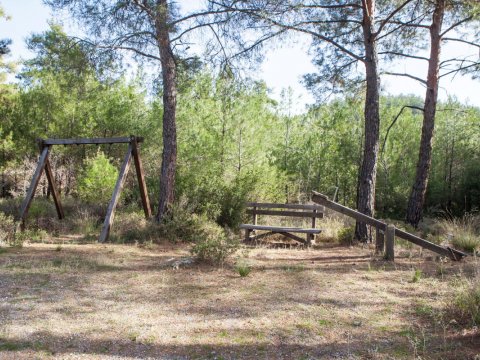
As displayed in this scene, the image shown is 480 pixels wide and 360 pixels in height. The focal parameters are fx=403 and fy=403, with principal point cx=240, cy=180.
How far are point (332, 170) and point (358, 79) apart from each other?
928 cm

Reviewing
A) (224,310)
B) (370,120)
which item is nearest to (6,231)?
(224,310)

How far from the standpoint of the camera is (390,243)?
6.73 m

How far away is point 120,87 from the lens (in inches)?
634

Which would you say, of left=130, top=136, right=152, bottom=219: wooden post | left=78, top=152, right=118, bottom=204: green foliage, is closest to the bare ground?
left=130, top=136, right=152, bottom=219: wooden post

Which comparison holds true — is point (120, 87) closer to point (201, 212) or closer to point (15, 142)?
point (15, 142)

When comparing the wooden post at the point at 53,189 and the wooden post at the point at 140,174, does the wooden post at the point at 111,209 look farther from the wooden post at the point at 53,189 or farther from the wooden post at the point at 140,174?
the wooden post at the point at 53,189

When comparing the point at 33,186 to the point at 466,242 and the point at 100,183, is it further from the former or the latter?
the point at 466,242

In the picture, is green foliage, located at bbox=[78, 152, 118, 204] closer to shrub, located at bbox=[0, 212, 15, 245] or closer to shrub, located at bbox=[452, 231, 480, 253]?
shrub, located at bbox=[0, 212, 15, 245]

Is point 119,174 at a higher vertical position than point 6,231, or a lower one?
higher

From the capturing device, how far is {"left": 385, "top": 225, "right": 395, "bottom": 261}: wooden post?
260 inches

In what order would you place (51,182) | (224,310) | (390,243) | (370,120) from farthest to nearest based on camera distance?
(51,182), (370,120), (390,243), (224,310)

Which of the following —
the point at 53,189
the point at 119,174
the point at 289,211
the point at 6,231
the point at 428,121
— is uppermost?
the point at 428,121

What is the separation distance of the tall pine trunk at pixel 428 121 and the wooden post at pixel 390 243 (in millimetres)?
5536

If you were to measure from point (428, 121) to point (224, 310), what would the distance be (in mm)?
9808
